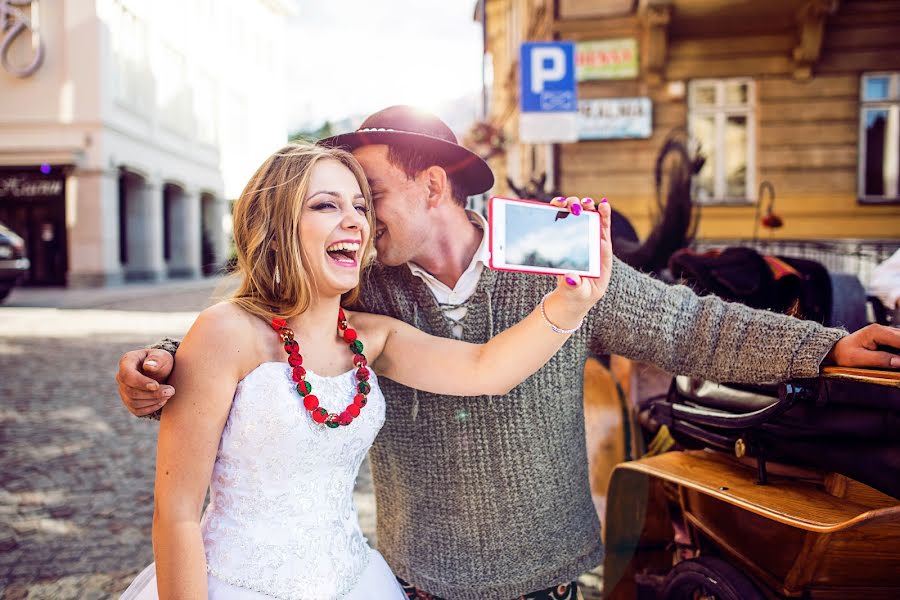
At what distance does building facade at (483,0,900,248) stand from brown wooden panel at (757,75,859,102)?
0.05 feet

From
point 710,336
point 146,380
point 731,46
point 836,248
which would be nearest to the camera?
point 146,380

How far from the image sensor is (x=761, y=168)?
11.0 metres

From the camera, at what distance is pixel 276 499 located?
157 cm

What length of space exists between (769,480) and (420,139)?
1.30 meters

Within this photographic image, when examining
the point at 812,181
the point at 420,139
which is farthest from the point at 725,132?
the point at 420,139

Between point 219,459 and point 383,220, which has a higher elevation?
point 383,220

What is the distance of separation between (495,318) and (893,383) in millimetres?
988

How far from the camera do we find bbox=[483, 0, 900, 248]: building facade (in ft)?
35.2

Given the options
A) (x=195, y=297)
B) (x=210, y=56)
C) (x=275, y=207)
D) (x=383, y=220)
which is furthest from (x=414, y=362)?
(x=210, y=56)

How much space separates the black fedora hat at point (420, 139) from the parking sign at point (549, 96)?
410cm

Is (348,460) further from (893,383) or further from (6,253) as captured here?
(6,253)

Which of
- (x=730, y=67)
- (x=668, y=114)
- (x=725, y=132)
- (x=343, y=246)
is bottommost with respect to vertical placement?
(x=343, y=246)

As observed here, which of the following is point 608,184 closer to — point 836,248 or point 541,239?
point 836,248

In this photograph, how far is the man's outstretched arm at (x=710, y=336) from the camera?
64.1 inches
